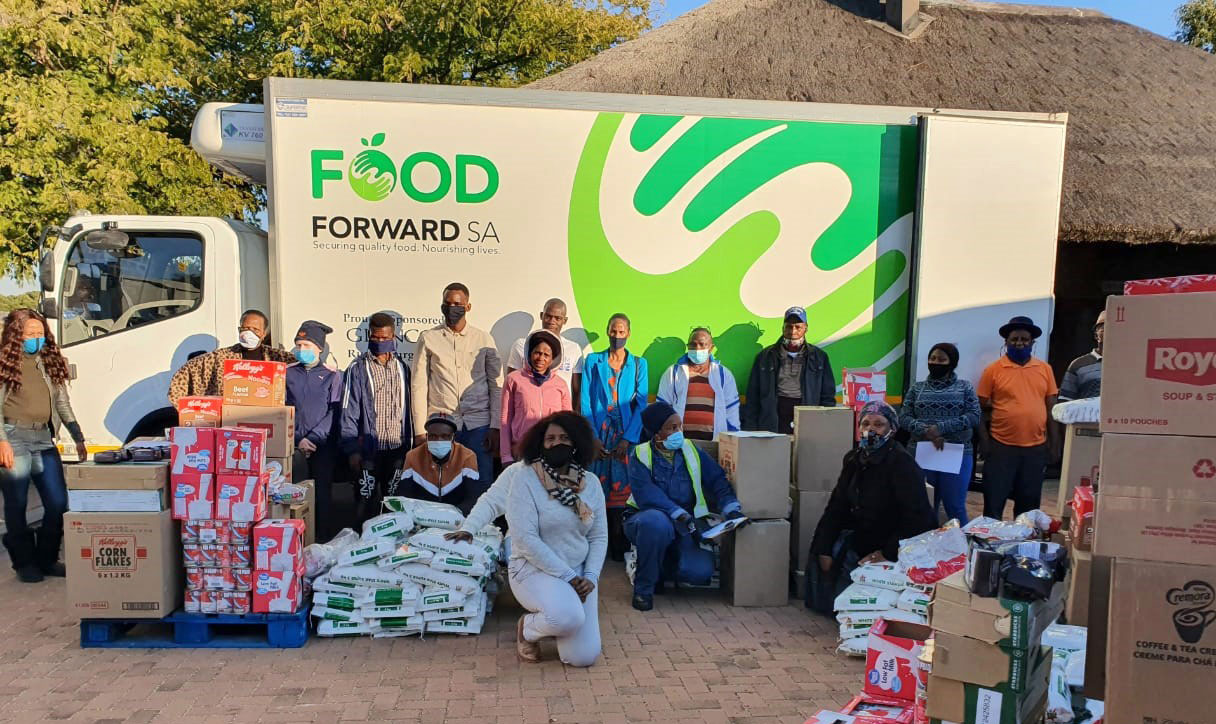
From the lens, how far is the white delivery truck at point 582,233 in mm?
5738

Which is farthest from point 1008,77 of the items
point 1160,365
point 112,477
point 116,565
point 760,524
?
point 116,565

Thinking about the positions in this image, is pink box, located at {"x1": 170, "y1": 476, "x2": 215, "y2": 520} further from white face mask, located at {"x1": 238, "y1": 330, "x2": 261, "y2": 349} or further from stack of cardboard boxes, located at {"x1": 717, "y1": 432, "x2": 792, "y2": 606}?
stack of cardboard boxes, located at {"x1": 717, "y1": 432, "x2": 792, "y2": 606}

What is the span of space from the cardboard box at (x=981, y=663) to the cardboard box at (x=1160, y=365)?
826 mm

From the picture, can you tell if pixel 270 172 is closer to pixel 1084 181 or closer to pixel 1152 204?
pixel 1084 181

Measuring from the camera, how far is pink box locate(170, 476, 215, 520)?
13.5 ft

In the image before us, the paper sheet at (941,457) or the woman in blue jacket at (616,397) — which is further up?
the woman in blue jacket at (616,397)

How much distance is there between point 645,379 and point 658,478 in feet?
2.98

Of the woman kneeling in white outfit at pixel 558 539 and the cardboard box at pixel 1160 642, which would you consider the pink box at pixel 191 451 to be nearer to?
the woman kneeling in white outfit at pixel 558 539

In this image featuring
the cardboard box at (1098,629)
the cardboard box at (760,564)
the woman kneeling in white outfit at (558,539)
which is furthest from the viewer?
the cardboard box at (760,564)

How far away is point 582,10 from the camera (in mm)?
14969

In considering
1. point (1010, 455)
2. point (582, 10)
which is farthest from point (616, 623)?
point (582, 10)

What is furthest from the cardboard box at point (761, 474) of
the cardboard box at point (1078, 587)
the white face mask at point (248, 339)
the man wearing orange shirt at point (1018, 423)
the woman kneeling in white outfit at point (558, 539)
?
the white face mask at point (248, 339)

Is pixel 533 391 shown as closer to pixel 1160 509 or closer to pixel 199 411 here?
pixel 199 411

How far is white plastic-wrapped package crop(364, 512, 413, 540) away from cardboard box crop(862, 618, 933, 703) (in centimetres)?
276
